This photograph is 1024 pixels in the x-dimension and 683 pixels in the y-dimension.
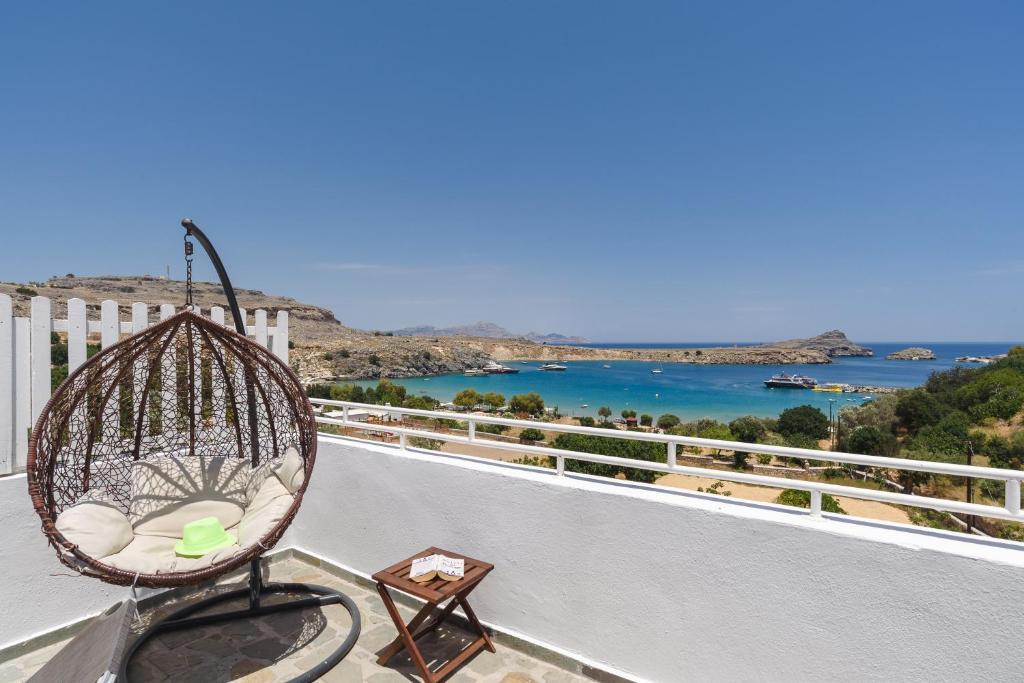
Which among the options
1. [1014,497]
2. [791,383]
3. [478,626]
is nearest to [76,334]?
[478,626]

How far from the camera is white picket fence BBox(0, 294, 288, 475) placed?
283cm

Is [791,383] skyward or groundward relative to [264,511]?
groundward

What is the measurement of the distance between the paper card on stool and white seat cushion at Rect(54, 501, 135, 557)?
5.43 ft

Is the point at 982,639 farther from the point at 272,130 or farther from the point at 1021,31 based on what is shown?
the point at 272,130

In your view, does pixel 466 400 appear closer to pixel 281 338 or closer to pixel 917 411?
pixel 917 411

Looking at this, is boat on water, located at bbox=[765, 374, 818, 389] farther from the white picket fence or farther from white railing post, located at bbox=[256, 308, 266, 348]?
the white picket fence

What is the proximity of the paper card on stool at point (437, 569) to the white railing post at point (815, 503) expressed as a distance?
181cm

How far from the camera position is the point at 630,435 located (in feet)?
8.54

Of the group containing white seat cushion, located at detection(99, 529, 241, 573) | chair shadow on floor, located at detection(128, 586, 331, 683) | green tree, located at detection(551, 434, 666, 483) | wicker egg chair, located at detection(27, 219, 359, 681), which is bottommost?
green tree, located at detection(551, 434, 666, 483)

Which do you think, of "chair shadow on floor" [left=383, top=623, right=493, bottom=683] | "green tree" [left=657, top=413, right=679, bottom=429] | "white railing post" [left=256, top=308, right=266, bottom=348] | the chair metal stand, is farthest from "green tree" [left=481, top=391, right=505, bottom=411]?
"chair shadow on floor" [left=383, top=623, right=493, bottom=683]

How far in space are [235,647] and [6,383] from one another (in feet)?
6.87

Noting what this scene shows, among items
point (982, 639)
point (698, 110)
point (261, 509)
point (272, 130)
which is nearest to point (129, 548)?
point (261, 509)

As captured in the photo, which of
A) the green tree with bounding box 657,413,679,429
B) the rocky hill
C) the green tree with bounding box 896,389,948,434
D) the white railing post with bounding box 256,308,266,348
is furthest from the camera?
the rocky hill

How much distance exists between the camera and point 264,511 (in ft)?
9.83
